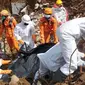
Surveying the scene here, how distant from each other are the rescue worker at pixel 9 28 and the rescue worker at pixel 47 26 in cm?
70

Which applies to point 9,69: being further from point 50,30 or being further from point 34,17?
point 34,17

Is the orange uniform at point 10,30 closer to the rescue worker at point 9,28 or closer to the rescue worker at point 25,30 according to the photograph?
the rescue worker at point 9,28

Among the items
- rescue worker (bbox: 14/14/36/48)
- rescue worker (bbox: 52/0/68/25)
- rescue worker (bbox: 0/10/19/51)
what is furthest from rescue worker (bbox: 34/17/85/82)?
rescue worker (bbox: 52/0/68/25)

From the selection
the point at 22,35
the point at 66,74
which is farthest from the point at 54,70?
the point at 22,35

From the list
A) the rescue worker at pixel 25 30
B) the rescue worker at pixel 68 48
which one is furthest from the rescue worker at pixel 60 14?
the rescue worker at pixel 68 48

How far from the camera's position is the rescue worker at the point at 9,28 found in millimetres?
10117

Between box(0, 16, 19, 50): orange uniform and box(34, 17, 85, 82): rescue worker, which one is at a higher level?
box(34, 17, 85, 82): rescue worker

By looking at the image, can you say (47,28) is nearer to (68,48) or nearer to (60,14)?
(60,14)

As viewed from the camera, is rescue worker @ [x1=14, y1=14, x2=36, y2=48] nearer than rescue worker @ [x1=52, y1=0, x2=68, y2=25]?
Yes

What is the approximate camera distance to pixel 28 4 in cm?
1667

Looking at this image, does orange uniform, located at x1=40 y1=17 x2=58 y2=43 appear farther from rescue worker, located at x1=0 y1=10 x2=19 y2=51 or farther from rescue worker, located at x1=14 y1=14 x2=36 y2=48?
rescue worker, located at x1=0 y1=10 x2=19 y2=51

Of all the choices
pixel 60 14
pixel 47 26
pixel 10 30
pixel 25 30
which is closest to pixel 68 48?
pixel 25 30

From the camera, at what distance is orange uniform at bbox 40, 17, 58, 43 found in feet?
32.5

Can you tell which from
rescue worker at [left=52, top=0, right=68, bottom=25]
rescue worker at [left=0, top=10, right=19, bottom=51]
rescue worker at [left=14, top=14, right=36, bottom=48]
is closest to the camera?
rescue worker at [left=14, top=14, right=36, bottom=48]
